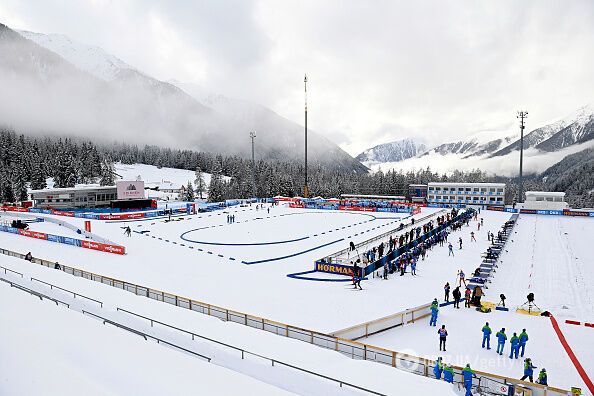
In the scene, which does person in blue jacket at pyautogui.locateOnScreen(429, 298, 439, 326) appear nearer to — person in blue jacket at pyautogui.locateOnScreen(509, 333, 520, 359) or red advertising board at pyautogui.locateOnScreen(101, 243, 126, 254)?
person in blue jacket at pyautogui.locateOnScreen(509, 333, 520, 359)

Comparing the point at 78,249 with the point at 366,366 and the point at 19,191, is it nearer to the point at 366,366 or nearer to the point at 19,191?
the point at 366,366

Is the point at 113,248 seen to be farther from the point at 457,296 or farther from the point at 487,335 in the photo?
the point at 487,335

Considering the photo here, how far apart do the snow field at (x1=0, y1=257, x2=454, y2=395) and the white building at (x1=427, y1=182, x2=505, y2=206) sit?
77.5 m

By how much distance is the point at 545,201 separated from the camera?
71.8 m

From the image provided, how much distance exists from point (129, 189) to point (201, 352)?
2348 inches

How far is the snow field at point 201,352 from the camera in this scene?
9.74m

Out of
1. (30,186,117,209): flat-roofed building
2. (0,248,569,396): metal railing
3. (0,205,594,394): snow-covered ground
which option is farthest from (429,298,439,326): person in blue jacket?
(30,186,117,209): flat-roofed building

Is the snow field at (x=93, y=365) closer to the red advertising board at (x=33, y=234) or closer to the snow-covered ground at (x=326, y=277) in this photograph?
the snow-covered ground at (x=326, y=277)

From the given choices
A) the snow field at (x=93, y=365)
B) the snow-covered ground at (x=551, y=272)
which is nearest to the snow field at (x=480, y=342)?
the snow-covered ground at (x=551, y=272)

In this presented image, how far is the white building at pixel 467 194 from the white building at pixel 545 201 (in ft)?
19.9

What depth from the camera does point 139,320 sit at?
14016 mm

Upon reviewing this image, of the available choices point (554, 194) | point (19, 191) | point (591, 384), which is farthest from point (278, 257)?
point (19, 191)

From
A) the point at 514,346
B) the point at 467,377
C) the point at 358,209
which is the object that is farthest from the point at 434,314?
the point at 358,209

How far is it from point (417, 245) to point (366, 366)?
71.3 feet
